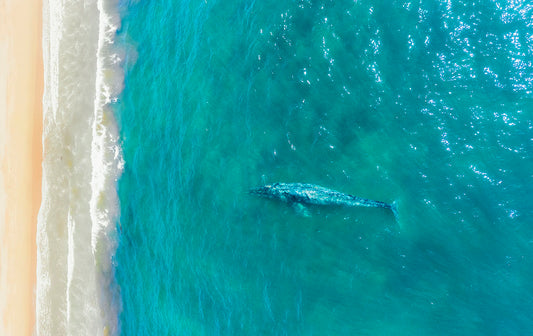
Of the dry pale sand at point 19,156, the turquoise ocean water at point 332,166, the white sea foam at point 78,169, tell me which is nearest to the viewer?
the turquoise ocean water at point 332,166

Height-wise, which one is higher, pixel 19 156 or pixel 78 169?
pixel 19 156

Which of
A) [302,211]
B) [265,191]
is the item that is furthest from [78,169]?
[302,211]

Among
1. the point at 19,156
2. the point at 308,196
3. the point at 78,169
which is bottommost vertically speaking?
the point at 308,196

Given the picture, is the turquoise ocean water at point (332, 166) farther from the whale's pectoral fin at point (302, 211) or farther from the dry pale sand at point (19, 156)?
the dry pale sand at point (19, 156)

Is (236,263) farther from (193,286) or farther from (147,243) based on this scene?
(147,243)

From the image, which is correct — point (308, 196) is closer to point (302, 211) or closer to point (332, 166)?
point (302, 211)

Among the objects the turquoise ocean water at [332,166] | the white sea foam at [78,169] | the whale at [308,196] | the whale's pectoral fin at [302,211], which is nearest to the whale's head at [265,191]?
the whale at [308,196]

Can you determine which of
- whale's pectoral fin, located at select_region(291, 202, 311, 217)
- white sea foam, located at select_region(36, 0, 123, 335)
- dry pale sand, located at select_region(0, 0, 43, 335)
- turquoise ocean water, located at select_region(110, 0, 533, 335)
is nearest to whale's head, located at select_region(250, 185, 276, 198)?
turquoise ocean water, located at select_region(110, 0, 533, 335)
